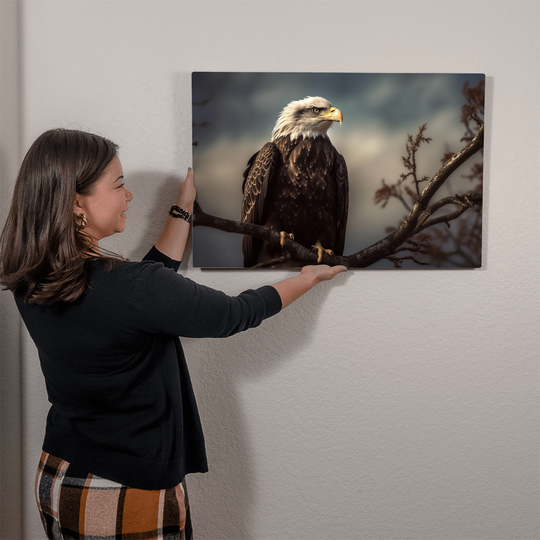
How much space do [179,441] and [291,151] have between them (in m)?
0.69

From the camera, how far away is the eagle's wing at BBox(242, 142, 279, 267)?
997 mm

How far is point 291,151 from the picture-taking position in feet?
3.28

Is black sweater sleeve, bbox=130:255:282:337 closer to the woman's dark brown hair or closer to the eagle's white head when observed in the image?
the woman's dark brown hair

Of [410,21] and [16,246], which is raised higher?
[410,21]

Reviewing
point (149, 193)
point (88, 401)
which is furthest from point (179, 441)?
point (149, 193)

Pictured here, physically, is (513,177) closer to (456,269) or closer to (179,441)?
(456,269)

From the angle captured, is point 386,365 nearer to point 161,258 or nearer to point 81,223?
point 161,258

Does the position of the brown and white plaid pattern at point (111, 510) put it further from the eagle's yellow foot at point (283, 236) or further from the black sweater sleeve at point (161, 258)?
the eagle's yellow foot at point (283, 236)

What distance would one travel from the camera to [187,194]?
100cm

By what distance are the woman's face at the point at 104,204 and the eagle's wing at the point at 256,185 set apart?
317 mm

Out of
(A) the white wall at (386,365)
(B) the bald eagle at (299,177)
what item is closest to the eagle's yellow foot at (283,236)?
(B) the bald eagle at (299,177)

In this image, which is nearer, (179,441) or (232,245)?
(179,441)

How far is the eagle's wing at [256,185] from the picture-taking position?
1.00 metres

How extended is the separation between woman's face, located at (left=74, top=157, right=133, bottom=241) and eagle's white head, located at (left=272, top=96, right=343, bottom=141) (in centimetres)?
41
